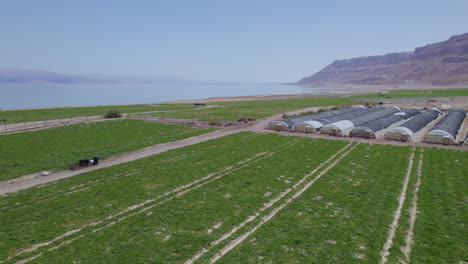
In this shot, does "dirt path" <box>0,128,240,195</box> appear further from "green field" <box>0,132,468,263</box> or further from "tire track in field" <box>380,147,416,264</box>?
"tire track in field" <box>380,147,416,264</box>

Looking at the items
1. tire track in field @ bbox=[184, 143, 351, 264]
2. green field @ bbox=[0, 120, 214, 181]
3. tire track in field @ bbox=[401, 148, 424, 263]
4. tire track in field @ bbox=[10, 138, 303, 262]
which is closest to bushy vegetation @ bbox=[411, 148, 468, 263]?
tire track in field @ bbox=[401, 148, 424, 263]

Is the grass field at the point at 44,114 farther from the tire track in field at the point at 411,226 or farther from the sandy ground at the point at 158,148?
the tire track in field at the point at 411,226

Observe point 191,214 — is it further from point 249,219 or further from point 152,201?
point 249,219

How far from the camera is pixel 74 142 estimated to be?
32625 mm

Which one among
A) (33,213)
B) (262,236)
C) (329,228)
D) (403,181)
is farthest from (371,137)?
(33,213)

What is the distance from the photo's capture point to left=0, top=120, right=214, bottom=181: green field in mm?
23484

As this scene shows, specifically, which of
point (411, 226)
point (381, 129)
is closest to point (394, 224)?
point (411, 226)

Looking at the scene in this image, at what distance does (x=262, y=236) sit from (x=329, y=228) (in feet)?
11.8

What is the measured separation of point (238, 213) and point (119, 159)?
660 inches

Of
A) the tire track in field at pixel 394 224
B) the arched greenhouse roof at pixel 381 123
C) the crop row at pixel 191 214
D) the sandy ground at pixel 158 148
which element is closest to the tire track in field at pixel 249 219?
the crop row at pixel 191 214

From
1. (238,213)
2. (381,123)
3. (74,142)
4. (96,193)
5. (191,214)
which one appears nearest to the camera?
(191,214)

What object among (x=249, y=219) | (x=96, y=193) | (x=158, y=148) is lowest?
(x=249, y=219)

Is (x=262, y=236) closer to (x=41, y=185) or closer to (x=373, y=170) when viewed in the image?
(x=373, y=170)

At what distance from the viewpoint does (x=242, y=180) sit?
1942 cm
